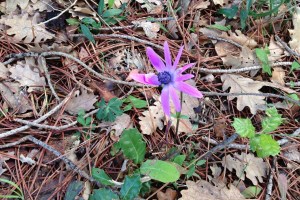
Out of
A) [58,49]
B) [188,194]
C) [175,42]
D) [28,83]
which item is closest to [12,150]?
[28,83]

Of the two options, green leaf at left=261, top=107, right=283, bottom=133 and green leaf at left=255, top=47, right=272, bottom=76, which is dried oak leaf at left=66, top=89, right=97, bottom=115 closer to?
green leaf at left=261, top=107, right=283, bottom=133

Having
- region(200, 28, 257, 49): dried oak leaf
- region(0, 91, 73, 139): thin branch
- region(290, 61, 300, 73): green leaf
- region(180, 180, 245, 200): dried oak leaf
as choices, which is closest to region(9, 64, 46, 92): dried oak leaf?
region(0, 91, 73, 139): thin branch

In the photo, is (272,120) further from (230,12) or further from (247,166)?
(230,12)

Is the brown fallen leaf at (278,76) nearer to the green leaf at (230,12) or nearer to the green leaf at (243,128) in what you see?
the green leaf at (230,12)

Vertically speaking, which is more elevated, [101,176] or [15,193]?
[101,176]

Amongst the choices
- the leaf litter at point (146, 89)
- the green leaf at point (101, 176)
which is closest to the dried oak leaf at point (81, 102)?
the leaf litter at point (146, 89)

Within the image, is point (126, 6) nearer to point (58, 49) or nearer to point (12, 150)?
point (58, 49)

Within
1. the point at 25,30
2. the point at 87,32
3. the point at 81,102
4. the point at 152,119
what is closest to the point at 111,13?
the point at 87,32

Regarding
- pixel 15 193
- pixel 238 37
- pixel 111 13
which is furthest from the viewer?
pixel 238 37
